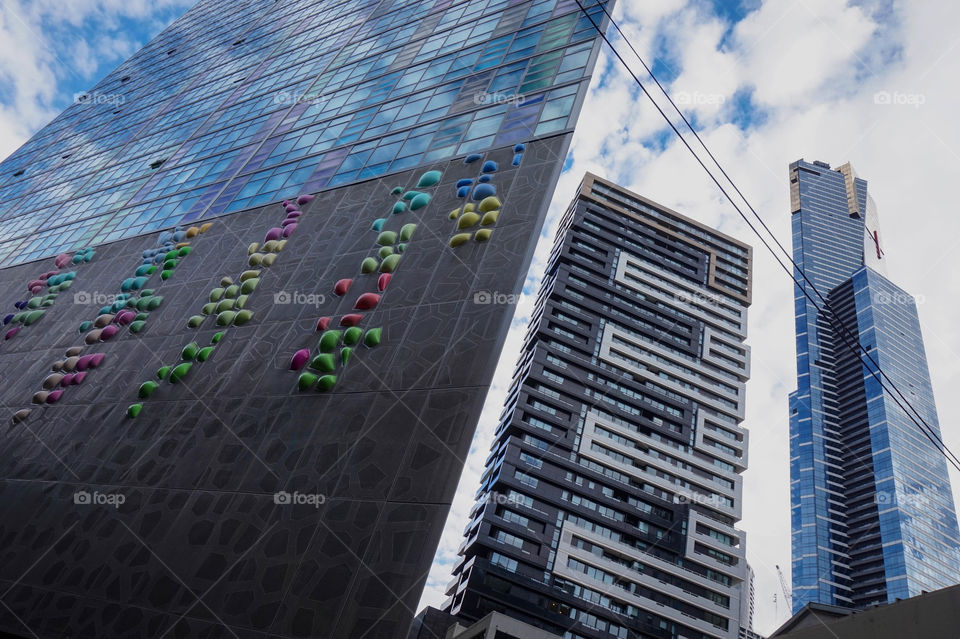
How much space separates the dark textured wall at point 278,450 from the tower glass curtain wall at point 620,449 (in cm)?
3939

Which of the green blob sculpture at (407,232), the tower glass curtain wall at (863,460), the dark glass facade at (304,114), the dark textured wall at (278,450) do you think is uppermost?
the tower glass curtain wall at (863,460)

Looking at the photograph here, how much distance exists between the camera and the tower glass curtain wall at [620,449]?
49750 mm

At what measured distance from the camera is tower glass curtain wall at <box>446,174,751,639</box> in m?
49.8

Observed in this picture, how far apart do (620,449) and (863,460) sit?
83426 millimetres

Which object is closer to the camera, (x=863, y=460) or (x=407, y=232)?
(x=407, y=232)

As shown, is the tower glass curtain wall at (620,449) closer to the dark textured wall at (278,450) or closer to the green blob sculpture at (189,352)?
the dark textured wall at (278,450)

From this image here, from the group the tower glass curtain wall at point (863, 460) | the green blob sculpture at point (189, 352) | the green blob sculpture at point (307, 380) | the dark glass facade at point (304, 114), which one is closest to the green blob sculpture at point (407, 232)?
the dark glass facade at point (304, 114)

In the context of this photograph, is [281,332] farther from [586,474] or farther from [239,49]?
[586,474]

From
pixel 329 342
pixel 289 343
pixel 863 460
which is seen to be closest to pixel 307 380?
pixel 329 342

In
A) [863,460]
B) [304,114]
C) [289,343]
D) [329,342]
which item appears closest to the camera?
[329,342]

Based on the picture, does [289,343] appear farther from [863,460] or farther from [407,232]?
[863,460]

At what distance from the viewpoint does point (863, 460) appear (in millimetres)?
114562

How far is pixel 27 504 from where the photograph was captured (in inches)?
454

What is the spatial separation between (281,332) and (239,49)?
26847 mm
